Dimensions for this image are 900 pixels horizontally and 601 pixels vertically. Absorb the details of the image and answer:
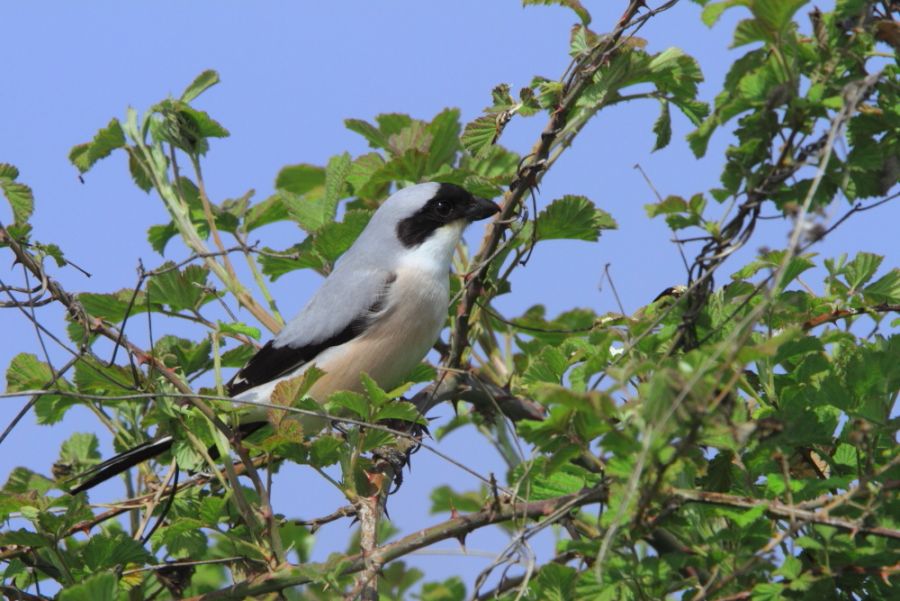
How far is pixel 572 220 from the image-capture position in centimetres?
359

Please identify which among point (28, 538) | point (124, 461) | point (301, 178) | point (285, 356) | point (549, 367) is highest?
point (301, 178)

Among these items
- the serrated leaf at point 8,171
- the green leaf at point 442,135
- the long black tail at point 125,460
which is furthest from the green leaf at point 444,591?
the serrated leaf at point 8,171

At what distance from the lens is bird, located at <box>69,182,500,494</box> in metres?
4.38

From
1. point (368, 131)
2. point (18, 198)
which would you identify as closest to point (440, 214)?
point (368, 131)

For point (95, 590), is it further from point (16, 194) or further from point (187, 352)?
point (16, 194)

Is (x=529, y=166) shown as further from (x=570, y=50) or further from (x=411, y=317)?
(x=411, y=317)

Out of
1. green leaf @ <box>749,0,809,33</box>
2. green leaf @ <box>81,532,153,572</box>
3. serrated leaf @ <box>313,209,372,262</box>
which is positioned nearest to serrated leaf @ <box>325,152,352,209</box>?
serrated leaf @ <box>313,209,372,262</box>

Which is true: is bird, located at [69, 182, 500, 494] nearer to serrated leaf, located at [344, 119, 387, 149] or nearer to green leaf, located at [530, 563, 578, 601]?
serrated leaf, located at [344, 119, 387, 149]

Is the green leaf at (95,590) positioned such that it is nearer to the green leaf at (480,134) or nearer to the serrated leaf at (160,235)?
the green leaf at (480,134)

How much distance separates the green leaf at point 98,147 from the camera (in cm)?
398

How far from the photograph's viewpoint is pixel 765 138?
2227mm

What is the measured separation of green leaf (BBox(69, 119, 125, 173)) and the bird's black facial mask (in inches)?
Answer: 49.1

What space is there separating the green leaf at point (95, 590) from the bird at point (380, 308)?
179cm

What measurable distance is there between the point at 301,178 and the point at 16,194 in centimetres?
162
